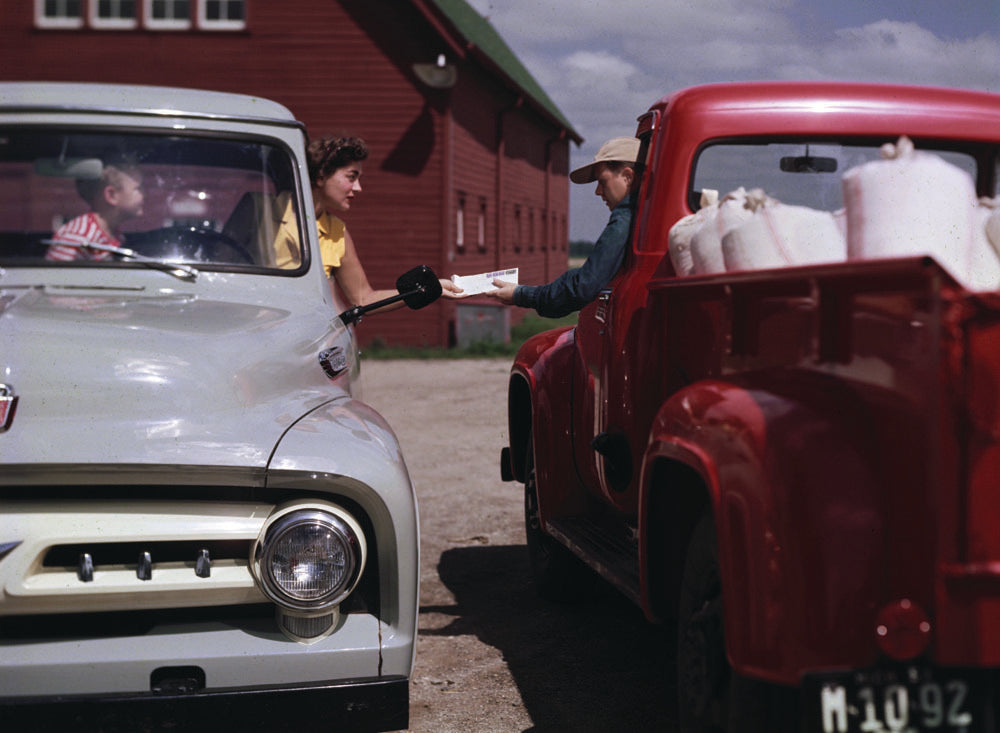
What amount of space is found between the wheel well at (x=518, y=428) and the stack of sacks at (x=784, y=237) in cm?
268

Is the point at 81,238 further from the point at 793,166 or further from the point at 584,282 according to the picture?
the point at 793,166

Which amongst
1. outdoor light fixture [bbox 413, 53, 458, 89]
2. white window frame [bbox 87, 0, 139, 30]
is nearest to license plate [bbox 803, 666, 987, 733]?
outdoor light fixture [bbox 413, 53, 458, 89]

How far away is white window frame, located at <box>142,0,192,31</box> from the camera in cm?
2019

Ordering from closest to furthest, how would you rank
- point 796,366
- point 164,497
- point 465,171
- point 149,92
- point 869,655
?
point 869,655 → point 796,366 → point 164,497 → point 149,92 → point 465,171

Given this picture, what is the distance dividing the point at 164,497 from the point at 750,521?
54.2 inches

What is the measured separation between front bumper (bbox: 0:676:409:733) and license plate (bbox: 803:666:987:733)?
1.05 m

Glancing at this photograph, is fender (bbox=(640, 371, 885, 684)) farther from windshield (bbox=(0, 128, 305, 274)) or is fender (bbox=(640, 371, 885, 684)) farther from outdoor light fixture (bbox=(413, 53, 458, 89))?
outdoor light fixture (bbox=(413, 53, 458, 89))

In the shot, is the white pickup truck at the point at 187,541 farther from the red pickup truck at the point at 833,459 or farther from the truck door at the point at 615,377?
the truck door at the point at 615,377

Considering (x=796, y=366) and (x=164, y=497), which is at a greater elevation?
(x=796, y=366)

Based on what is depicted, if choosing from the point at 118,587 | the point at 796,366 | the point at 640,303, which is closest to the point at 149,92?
the point at 640,303

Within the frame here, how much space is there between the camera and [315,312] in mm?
4066

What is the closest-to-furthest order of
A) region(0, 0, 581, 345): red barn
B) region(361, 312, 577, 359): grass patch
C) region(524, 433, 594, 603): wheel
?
region(524, 433, 594, 603): wheel, region(361, 312, 577, 359): grass patch, region(0, 0, 581, 345): red barn

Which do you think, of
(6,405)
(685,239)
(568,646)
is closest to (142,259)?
(6,405)

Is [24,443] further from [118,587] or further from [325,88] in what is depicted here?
[325,88]
